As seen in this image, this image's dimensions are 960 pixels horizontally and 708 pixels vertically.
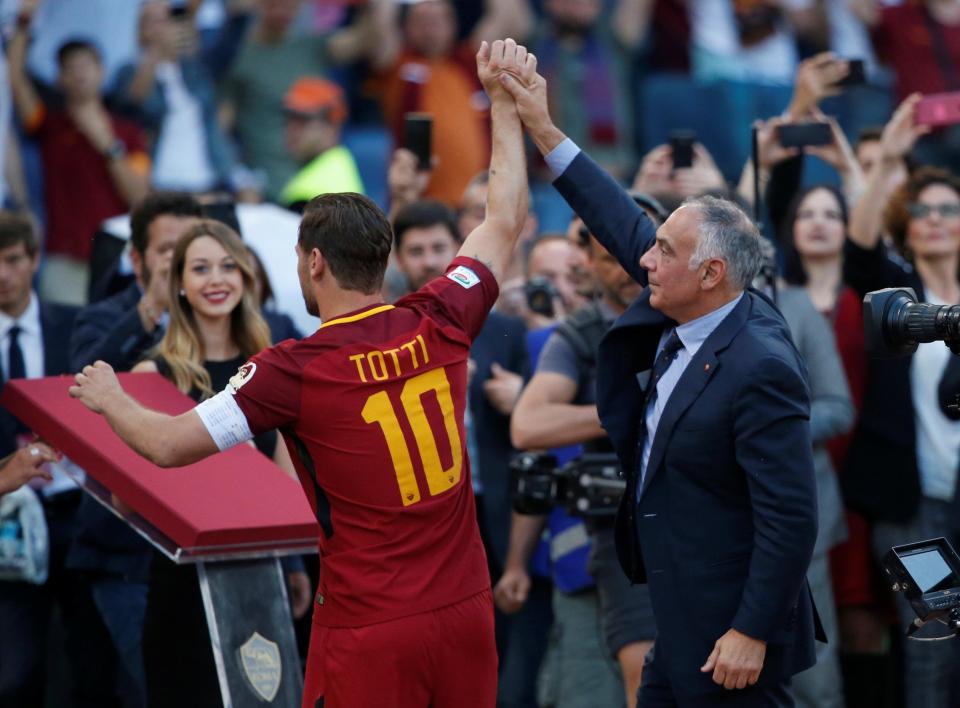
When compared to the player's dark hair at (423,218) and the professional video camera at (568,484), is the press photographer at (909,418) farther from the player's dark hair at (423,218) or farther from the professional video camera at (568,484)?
the player's dark hair at (423,218)

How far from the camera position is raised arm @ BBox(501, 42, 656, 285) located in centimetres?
496

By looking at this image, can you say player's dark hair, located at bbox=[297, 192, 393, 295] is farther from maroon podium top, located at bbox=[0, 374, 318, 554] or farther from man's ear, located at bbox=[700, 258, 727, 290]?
maroon podium top, located at bbox=[0, 374, 318, 554]

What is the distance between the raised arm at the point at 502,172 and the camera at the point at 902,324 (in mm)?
1093

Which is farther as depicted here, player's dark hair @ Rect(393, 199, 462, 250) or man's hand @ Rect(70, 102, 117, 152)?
man's hand @ Rect(70, 102, 117, 152)

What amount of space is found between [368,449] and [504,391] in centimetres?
268

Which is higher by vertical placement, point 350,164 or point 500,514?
point 350,164

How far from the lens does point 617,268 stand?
6.00 metres

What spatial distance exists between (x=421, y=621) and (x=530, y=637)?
2.91 m

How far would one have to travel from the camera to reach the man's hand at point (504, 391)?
6887 mm

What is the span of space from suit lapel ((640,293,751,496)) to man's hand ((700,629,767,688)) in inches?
20.8

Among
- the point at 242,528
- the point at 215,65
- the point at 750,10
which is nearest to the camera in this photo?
the point at 242,528

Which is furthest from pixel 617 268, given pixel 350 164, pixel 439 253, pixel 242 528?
pixel 350 164

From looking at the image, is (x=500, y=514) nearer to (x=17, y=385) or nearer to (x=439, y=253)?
(x=439, y=253)

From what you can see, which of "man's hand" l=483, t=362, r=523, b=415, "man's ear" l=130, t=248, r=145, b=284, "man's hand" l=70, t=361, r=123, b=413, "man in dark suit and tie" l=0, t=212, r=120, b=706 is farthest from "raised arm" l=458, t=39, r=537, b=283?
"man in dark suit and tie" l=0, t=212, r=120, b=706
